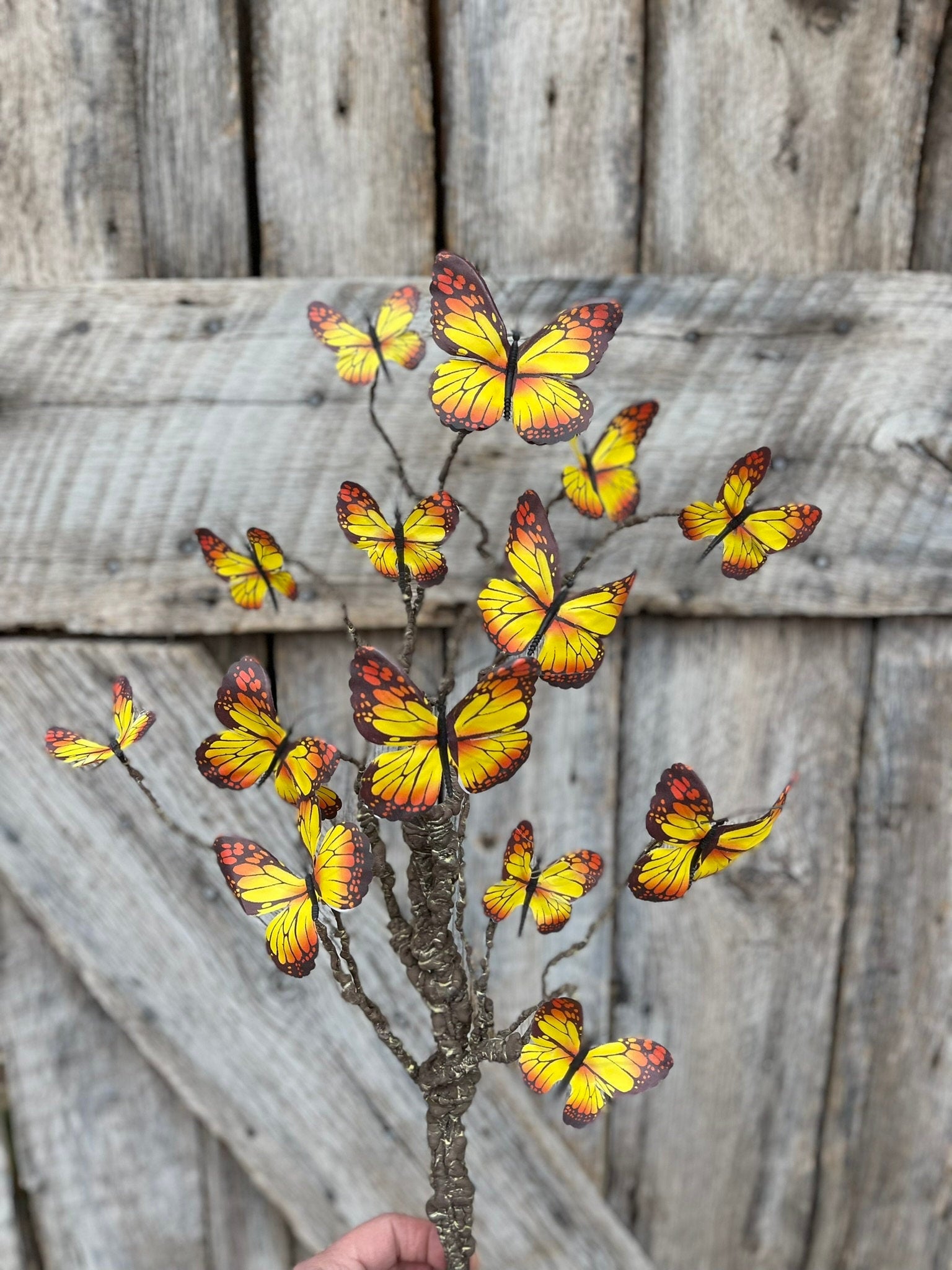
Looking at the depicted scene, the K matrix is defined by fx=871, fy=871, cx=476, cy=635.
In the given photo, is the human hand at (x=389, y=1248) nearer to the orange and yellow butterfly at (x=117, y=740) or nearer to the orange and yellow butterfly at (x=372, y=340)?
the orange and yellow butterfly at (x=117, y=740)

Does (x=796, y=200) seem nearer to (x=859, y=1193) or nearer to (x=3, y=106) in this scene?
(x=3, y=106)

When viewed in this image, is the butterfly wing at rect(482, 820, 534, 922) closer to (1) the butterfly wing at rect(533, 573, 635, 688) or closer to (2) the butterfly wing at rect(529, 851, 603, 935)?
(2) the butterfly wing at rect(529, 851, 603, 935)

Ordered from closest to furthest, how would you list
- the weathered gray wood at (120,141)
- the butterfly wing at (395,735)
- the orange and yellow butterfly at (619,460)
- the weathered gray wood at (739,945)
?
the butterfly wing at (395,735), the orange and yellow butterfly at (619,460), the weathered gray wood at (120,141), the weathered gray wood at (739,945)

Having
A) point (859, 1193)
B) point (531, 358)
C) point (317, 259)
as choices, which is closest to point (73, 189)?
point (317, 259)

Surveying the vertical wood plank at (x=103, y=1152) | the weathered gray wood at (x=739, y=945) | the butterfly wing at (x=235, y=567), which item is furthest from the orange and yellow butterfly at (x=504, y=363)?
the vertical wood plank at (x=103, y=1152)

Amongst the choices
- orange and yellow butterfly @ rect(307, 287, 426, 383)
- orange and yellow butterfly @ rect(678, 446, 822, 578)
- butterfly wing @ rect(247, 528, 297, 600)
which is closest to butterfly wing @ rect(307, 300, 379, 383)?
orange and yellow butterfly @ rect(307, 287, 426, 383)
